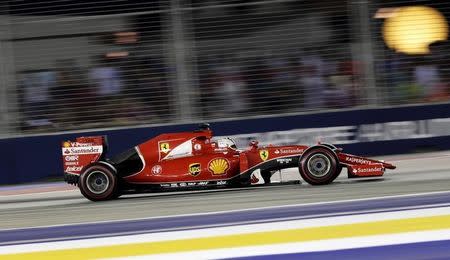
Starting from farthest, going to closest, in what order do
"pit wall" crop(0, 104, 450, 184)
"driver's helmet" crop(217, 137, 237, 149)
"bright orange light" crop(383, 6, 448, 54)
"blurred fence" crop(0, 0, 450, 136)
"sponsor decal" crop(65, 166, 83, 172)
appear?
"bright orange light" crop(383, 6, 448, 54), "blurred fence" crop(0, 0, 450, 136), "pit wall" crop(0, 104, 450, 184), "sponsor decal" crop(65, 166, 83, 172), "driver's helmet" crop(217, 137, 237, 149)

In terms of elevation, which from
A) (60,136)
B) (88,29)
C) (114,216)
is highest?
(88,29)

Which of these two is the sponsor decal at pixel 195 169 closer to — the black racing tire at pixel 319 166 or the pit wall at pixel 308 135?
the black racing tire at pixel 319 166

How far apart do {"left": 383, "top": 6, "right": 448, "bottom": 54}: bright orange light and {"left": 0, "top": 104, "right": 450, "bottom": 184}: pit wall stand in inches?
45.9

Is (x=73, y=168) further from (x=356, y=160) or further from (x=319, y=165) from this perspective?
(x=356, y=160)

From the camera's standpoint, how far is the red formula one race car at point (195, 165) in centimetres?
753

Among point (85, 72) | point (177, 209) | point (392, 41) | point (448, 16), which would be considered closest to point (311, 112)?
point (392, 41)

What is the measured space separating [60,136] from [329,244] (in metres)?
8.26

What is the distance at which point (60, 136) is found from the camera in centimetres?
1169

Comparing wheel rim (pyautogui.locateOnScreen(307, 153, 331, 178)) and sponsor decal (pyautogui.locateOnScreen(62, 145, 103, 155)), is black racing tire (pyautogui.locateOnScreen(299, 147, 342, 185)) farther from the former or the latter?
sponsor decal (pyautogui.locateOnScreen(62, 145, 103, 155))

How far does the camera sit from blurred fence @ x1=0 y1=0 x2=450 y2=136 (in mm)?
11781

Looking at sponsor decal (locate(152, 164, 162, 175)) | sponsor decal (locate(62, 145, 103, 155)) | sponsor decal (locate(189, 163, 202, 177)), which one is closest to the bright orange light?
sponsor decal (locate(189, 163, 202, 177))

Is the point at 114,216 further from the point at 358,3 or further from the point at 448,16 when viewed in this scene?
the point at 448,16

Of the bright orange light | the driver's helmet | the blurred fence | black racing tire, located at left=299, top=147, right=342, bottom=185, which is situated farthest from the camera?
the bright orange light

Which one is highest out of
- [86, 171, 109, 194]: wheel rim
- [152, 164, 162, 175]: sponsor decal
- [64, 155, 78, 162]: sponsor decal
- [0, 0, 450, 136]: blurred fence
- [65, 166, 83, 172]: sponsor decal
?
[0, 0, 450, 136]: blurred fence
